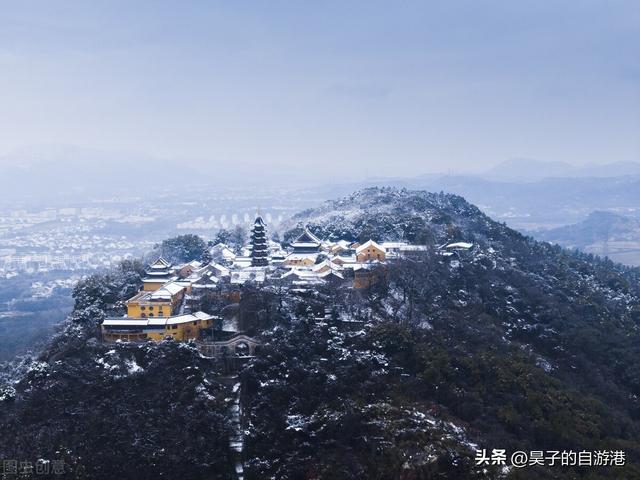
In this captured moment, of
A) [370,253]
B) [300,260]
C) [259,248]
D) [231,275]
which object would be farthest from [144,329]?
[370,253]

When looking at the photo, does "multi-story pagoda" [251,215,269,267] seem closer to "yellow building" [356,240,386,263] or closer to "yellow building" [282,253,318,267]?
"yellow building" [282,253,318,267]

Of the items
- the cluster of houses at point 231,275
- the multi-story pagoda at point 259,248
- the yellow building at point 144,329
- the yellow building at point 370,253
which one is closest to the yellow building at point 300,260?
the cluster of houses at point 231,275

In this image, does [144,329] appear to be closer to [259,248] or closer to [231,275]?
[231,275]

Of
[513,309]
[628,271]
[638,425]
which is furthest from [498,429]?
[628,271]

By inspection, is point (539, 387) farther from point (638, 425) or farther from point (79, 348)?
point (79, 348)

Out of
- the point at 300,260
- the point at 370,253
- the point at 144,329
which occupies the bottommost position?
the point at 144,329

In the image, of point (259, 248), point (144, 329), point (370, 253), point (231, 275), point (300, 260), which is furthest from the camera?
point (259, 248)

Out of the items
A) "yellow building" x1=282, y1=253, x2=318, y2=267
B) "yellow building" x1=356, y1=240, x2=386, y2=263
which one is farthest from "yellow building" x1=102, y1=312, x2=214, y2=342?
"yellow building" x1=356, y1=240, x2=386, y2=263

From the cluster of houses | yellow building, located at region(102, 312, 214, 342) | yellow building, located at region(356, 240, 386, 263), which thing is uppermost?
yellow building, located at region(356, 240, 386, 263)
